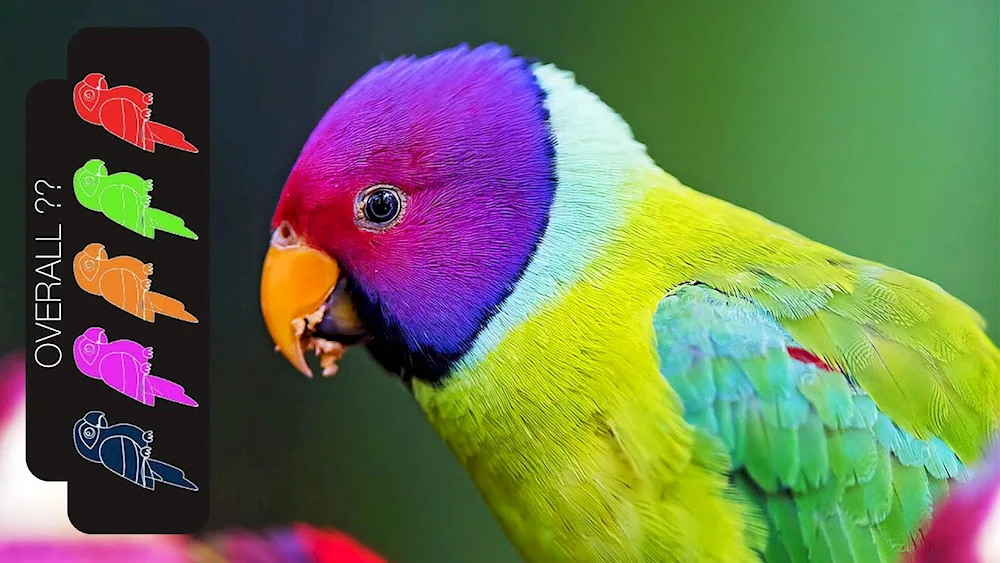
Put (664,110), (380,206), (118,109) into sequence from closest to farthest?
(380,206)
(118,109)
(664,110)

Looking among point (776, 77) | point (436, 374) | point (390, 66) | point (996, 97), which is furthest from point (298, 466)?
point (996, 97)

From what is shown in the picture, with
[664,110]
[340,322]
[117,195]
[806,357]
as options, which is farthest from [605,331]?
[117,195]

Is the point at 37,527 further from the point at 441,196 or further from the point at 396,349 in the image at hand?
the point at 441,196

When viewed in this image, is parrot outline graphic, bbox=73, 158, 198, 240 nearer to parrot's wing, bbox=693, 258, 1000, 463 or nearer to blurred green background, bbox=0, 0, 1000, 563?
blurred green background, bbox=0, 0, 1000, 563

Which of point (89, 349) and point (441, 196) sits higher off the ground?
point (441, 196)

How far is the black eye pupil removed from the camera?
776mm

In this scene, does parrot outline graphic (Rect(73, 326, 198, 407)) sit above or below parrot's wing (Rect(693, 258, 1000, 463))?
below

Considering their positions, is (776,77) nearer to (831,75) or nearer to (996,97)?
(831,75)

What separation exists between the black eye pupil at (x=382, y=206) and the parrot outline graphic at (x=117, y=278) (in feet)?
0.97

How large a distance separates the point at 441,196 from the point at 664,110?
422 mm

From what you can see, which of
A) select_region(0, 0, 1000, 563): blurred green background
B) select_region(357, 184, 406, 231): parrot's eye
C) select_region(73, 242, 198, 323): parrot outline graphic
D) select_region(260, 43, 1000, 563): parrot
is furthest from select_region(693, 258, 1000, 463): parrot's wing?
select_region(73, 242, 198, 323): parrot outline graphic

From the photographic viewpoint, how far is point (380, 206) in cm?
78

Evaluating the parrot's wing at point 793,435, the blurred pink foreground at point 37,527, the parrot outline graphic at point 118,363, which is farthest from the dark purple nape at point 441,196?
the blurred pink foreground at point 37,527

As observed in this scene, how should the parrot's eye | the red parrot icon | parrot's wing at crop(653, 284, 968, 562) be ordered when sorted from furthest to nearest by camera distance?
the red parrot icon, the parrot's eye, parrot's wing at crop(653, 284, 968, 562)
